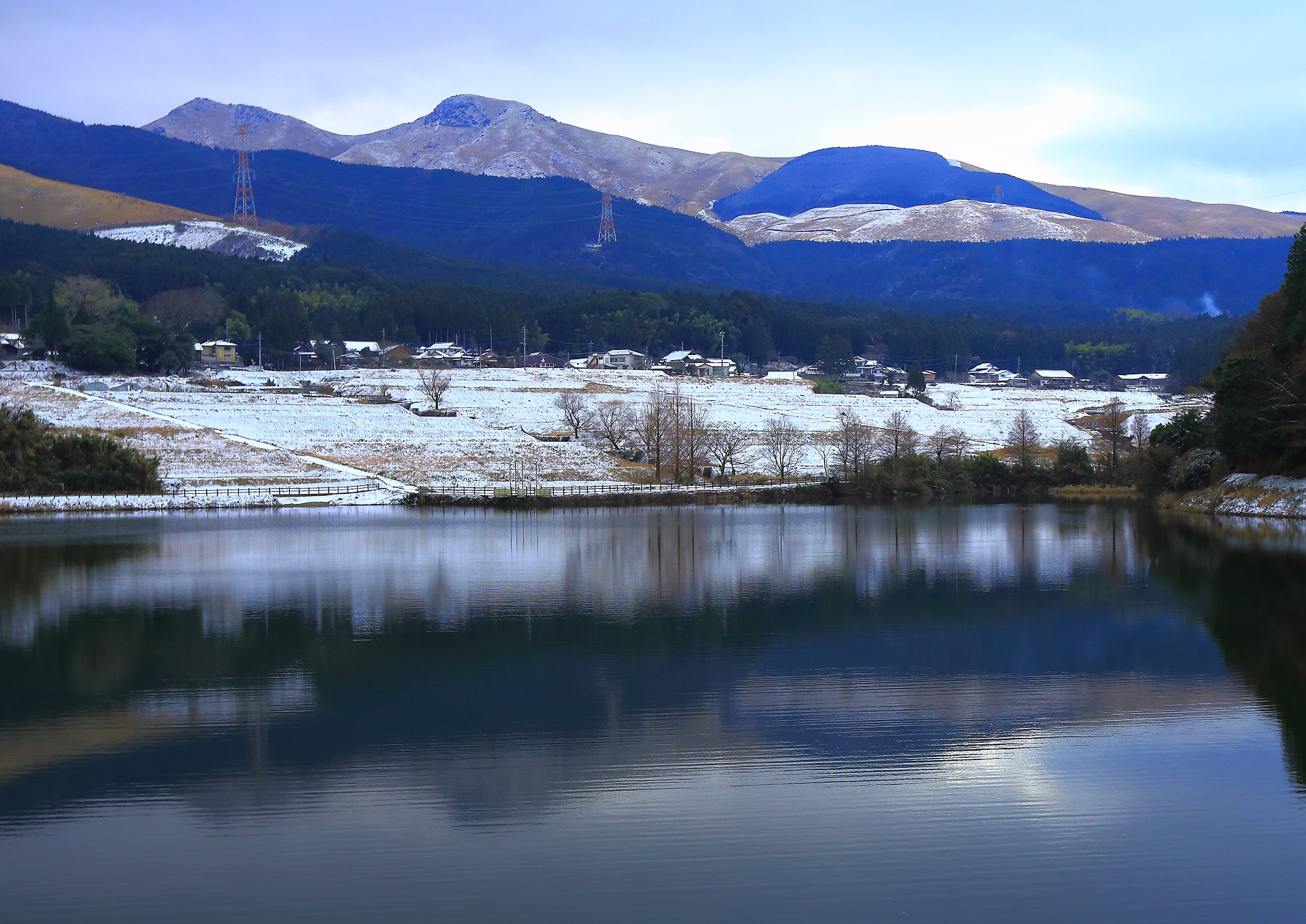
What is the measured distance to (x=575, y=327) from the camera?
154m

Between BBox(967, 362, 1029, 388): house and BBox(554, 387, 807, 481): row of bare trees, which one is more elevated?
BBox(967, 362, 1029, 388): house

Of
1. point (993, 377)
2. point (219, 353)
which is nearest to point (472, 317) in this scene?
point (219, 353)

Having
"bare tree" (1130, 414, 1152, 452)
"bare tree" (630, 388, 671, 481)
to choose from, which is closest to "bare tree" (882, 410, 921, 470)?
"bare tree" (1130, 414, 1152, 452)

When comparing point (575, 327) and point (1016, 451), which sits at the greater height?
point (575, 327)

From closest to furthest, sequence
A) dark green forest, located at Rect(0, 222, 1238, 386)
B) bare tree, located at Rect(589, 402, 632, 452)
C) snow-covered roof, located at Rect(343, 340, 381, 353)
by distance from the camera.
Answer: bare tree, located at Rect(589, 402, 632, 452), snow-covered roof, located at Rect(343, 340, 381, 353), dark green forest, located at Rect(0, 222, 1238, 386)

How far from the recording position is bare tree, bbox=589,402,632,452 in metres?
67.9

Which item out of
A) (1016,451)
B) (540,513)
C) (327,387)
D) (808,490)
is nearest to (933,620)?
(540,513)

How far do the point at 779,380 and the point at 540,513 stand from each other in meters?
72.9

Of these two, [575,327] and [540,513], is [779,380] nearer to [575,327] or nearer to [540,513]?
[575,327]

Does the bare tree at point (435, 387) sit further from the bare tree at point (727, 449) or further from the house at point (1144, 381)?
the house at point (1144, 381)

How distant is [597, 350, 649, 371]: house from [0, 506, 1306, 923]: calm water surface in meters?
107

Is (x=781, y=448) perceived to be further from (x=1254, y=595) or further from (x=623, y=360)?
(x=623, y=360)

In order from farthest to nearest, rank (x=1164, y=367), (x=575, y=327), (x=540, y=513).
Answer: (x=1164, y=367), (x=575, y=327), (x=540, y=513)

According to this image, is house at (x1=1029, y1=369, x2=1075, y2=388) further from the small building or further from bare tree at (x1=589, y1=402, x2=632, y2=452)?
bare tree at (x1=589, y1=402, x2=632, y2=452)
